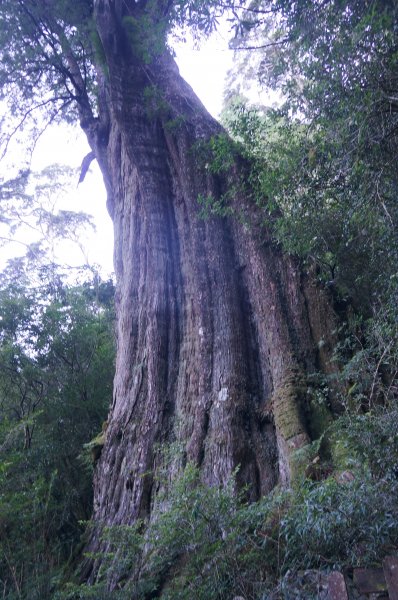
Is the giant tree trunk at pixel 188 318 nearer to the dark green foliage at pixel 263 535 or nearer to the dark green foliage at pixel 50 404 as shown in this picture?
the dark green foliage at pixel 50 404

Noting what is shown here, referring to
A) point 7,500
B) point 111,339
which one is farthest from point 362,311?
point 111,339

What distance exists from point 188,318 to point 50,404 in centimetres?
331

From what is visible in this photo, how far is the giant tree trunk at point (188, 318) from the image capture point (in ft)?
20.0

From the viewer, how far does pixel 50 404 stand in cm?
943

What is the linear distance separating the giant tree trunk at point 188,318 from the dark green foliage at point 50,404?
0.86 metres

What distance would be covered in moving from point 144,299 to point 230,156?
232 cm

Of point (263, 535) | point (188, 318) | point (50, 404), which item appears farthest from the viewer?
point (50, 404)

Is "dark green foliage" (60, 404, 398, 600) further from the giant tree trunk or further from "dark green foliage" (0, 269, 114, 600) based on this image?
"dark green foliage" (0, 269, 114, 600)

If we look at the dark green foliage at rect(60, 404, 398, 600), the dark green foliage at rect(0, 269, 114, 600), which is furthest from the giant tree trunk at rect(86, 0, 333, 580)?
the dark green foliage at rect(60, 404, 398, 600)

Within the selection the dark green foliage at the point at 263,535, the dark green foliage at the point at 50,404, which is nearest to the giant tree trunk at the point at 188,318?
the dark green foliage at the point at 50,404

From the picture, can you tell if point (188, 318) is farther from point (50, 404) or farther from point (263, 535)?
point (263, 535)

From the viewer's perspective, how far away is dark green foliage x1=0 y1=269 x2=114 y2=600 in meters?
6.08

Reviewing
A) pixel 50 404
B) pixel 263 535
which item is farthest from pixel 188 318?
pixel 263 535

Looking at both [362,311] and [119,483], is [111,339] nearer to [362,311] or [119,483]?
[119,483]
